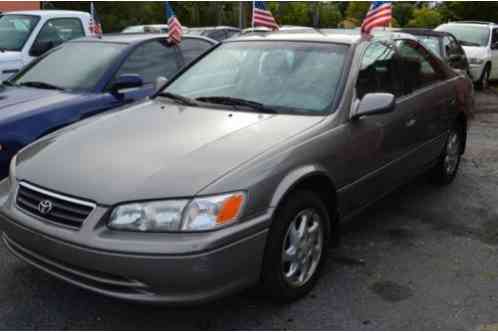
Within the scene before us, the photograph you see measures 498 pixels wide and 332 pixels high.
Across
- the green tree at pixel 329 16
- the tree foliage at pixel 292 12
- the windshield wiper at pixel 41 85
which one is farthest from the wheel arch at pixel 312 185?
the green tree at pixel 329 16

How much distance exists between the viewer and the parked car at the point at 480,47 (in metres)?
13.0

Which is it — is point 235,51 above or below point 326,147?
above

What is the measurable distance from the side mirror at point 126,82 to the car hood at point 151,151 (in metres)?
1.42

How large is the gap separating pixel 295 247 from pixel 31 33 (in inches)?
255

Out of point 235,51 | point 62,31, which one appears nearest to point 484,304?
point 235,51

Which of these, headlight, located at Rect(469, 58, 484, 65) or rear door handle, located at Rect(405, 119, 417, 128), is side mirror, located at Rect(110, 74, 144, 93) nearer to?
rear door handle, located at Rect(405, 119, 417, 128)

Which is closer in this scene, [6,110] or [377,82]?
[377,82]

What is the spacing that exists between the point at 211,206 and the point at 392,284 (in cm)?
150

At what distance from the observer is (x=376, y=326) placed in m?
3.09

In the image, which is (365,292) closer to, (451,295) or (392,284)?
(392,284)

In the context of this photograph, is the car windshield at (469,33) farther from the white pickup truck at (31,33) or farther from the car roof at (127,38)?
the car roof at (127,38)

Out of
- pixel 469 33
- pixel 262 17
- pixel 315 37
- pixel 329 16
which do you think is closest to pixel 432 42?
pixel 262 17

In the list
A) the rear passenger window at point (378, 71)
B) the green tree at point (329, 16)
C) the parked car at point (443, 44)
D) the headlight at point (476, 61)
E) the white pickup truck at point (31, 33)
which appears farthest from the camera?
the green tree at point (329, 16)

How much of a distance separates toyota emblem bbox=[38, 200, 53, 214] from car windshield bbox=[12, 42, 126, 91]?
2511 mm
